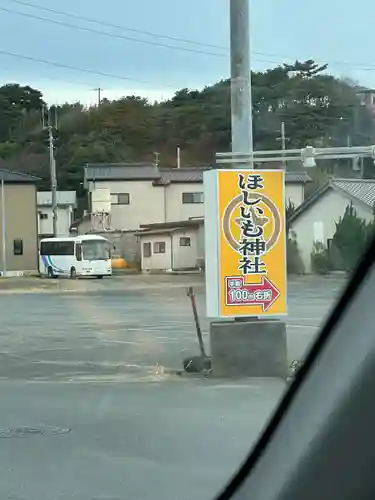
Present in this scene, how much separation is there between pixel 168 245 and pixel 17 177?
8.98 metres

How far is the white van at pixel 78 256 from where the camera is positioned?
41.6 metres

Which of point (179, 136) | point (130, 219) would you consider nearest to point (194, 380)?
point (179, 136)

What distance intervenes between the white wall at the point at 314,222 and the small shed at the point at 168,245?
25598 mm

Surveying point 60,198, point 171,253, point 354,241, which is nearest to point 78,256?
point 171,253

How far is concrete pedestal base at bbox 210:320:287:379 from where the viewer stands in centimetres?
980

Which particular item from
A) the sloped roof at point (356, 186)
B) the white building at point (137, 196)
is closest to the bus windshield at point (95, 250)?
the white building at point (137, 196)

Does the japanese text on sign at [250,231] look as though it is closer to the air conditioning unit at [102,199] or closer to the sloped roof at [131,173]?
the sloped roof at [131,173]

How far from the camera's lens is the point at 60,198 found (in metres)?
49.8

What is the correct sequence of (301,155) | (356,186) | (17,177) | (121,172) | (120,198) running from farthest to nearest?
(120,198) → (17,177) → (121,172) → (301,155) → (356,186)

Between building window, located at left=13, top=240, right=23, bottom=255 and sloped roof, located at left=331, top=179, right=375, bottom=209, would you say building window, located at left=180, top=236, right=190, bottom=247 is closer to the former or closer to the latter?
building window, located at left=13, top=240, right=23, bottom=255

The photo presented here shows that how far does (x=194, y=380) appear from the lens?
9625 millimetres

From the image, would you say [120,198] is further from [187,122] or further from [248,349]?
[248,349]

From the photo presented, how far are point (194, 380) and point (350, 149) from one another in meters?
4.81

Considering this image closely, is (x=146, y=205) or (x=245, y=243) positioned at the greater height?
(x=146, y=205)
